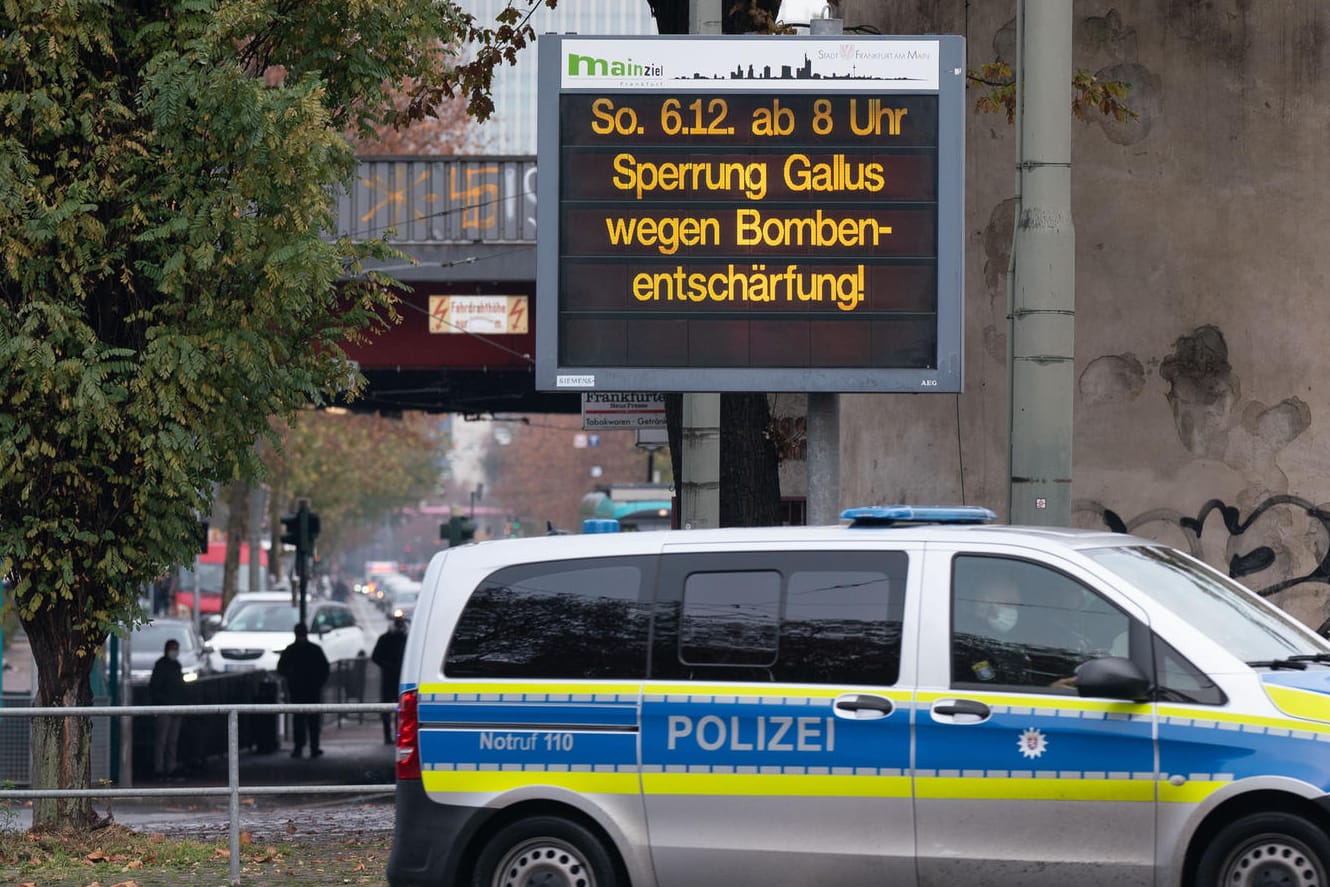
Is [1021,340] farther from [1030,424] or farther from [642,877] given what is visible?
[642,877]

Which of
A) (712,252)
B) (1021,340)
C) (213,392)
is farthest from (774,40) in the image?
(213,392)

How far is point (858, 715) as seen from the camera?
7945 millimetres

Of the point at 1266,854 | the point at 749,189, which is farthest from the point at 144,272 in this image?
the point at 1266,854

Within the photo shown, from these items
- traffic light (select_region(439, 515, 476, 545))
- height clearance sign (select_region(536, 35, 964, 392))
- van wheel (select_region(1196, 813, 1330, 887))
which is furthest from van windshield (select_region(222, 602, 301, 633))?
van wheel (select_region(1196, 813, 1330, 887))

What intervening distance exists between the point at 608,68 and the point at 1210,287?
4.99m

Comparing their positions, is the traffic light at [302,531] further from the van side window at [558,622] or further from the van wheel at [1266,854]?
the van wheel at [1266,854]

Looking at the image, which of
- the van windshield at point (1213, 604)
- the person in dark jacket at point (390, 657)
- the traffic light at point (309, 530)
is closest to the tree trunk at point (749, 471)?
the van windshield at point (1213, 604)

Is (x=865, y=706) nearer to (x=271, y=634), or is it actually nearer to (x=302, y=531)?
(x=302, y=531)

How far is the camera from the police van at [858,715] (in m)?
7.57

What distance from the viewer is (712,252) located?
11.1m

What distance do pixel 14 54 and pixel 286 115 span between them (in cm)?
183

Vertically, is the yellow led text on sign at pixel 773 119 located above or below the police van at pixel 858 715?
above

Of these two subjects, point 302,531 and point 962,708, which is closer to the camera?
point 962,708

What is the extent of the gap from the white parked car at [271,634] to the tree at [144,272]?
57.3ft
